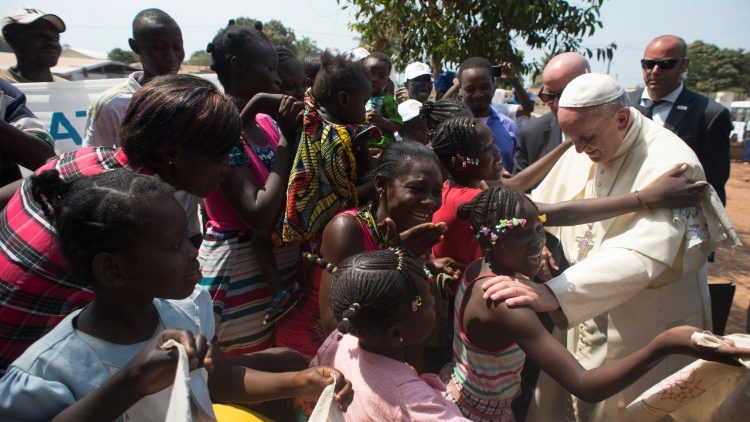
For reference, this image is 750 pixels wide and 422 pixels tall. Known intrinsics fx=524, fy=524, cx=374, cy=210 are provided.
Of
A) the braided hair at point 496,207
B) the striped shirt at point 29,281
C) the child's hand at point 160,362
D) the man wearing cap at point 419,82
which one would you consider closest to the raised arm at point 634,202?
the braided hair at point 496,207

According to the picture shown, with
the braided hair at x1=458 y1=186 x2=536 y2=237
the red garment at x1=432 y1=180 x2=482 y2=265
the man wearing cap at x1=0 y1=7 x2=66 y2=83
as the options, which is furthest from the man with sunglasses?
the man wearing cap at x1=0 y1=7 x2=66 y2=83

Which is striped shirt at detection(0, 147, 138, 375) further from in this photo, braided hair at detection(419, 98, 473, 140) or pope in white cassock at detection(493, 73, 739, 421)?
braided hair at detection(419, 98, 473, 140)

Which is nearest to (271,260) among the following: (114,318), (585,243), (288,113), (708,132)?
(288,113)

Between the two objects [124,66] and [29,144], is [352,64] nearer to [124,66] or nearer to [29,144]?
[29,144]

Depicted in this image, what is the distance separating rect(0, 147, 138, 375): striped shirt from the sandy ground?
17.2 ft

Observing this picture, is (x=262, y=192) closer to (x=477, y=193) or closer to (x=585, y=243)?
(x=477, y=193)

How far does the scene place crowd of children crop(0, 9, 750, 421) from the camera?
4.67ft

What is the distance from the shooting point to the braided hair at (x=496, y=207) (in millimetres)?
2205

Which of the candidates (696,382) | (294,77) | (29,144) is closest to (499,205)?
(696,382)

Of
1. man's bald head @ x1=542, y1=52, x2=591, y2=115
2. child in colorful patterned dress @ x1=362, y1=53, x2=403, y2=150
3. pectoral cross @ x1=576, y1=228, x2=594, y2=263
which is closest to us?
pectoral cross @ x1=576, y1=228, x2=594, y2=263

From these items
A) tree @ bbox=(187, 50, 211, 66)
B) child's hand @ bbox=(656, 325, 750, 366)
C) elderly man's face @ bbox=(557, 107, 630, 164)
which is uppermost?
elderly man's face @ bbox=(557, 107, 630, 164)

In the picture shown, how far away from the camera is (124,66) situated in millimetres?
17750

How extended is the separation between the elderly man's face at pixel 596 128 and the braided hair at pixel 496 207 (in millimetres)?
602

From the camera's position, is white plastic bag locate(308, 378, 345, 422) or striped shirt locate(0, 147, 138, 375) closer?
white plastic bag locate(308, 378, 345, 422)
